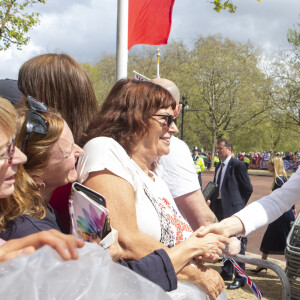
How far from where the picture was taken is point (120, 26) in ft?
11.4

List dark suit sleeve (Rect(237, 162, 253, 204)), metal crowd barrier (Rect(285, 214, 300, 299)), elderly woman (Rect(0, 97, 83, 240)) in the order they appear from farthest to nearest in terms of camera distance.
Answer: dark suit sleeve (Rect(237, 162, 253, 204)) → metal crowd barrier (Rect(285, 214, 300, 299)) → elderly woman (Rect(0, 97, 83, 240))

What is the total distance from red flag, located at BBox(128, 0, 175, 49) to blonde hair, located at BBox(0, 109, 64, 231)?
2580mm

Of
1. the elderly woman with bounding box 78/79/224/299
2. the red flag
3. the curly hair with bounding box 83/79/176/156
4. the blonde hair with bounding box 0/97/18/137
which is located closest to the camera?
the blonde hair with bounding box 0/97/18/137

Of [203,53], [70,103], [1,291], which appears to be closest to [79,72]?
[70,103]

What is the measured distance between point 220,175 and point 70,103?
15.8 feet

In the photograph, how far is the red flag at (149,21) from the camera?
3.79m

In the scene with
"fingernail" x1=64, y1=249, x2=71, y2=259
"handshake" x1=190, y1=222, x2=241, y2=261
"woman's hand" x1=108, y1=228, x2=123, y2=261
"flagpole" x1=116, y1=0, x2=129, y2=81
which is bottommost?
"handshake" x1=190, y1=222, x2=241, y2=261

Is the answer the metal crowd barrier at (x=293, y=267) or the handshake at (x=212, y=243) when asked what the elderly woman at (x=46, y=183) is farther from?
the metal crowd barrier at (x=293, y=267)

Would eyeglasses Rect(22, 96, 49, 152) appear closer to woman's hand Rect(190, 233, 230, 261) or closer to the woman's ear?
the woman's ear

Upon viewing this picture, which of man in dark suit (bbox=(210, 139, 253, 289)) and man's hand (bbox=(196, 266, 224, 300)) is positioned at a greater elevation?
man's hand (bbox=(196, 266, 224, 300))

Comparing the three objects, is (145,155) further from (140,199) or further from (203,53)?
(203,53)

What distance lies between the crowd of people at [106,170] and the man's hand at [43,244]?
2cm

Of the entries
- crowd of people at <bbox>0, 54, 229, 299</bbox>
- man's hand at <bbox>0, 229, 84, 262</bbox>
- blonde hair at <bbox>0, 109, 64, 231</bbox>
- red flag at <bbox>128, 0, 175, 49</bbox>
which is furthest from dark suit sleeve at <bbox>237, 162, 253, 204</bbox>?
man's hand at <bbox>0, 229, 84, 262</bbox>

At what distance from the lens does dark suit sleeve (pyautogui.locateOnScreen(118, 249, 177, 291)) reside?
1.38 metres
